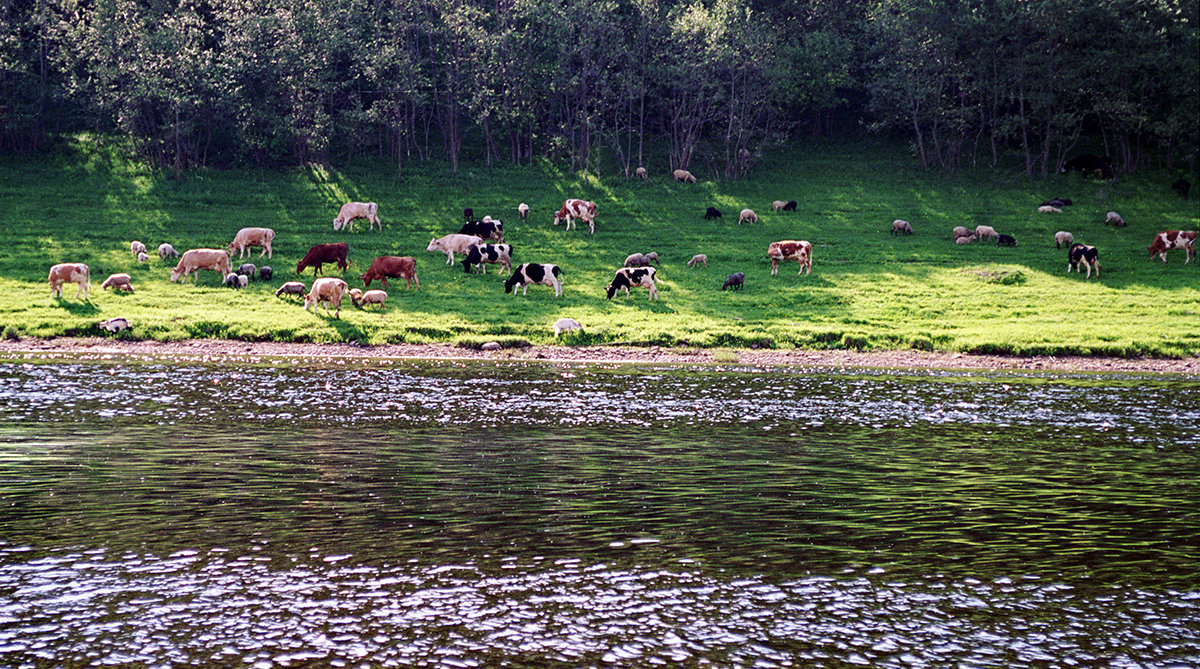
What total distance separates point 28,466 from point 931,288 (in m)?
36.3

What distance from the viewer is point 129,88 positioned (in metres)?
63.7

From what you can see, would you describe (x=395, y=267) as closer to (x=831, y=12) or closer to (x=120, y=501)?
(x=120, y=501)

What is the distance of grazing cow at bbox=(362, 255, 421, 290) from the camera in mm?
43094

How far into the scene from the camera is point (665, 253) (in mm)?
49938

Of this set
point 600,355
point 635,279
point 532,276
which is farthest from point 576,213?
point 600,355

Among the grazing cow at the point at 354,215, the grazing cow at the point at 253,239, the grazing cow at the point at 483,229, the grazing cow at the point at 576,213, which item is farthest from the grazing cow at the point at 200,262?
the grazing cow at the point at 576,213

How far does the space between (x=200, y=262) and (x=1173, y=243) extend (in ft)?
157

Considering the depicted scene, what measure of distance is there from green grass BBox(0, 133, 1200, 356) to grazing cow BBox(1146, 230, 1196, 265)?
0.71 meters

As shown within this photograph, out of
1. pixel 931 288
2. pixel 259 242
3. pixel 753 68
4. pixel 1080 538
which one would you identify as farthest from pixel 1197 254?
pixel 259 242

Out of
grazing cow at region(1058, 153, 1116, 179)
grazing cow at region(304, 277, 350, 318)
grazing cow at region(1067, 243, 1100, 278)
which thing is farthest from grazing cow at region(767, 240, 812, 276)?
grazing cow at region(1058, 153, 1116, 179)

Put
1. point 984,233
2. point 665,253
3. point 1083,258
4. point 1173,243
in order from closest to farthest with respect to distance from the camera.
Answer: point 1083,258 → point 1173,243 → point 665,253 → point 984,233

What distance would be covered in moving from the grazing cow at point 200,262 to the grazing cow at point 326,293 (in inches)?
262

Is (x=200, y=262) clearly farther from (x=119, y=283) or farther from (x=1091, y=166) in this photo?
(x=1091, y=166)

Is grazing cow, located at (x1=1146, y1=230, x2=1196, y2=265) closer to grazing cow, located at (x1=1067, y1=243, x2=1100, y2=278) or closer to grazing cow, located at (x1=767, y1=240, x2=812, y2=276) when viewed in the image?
grazing cow, located at (x1=1067, y1=243, x2=1100, y2=278)
